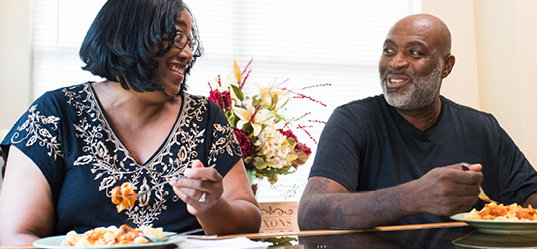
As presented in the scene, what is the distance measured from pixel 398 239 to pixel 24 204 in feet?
2.82

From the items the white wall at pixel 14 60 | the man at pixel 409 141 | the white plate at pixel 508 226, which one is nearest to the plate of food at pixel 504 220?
the white plate at pixel 508 226

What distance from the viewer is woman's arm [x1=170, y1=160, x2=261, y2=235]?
2.95 ft

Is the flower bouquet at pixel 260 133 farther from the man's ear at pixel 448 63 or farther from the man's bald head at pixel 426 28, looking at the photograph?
the man's ear at pixel 448 63

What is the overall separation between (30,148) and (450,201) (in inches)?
41.7

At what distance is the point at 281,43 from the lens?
2736mm

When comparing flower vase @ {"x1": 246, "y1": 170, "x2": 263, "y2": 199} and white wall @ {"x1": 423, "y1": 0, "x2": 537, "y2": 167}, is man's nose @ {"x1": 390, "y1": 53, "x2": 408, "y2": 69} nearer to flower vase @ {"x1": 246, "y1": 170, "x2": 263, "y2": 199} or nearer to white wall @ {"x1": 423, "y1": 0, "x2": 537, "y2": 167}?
flower vase @ {"x1": 246, "y1": 170, "x2": 263, "y2": 199}

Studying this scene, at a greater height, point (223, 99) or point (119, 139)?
point (223, 99)

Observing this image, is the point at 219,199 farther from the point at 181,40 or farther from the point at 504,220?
the point at 504,220

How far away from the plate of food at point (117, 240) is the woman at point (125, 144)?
0.69 ft

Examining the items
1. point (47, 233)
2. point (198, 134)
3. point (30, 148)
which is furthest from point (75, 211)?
point (198, 134)

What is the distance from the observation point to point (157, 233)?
768 mm

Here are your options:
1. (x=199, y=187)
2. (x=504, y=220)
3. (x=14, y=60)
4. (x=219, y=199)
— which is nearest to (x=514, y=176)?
(x=504, y=220)

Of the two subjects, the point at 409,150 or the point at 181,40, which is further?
the point at 409,150

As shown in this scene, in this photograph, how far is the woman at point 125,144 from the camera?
1076 mm
